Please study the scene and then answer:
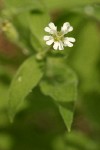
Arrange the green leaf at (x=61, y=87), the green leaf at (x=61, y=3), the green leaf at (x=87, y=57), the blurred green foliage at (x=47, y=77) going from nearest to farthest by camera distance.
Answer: the green leaf at (x=61, y=87)
the blurred green foliage at (x=47, y=77)
the green leaf at (x=61, y=3)
the green leaf at (x=87, y=57)

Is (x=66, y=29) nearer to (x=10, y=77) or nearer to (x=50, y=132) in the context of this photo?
(x=10, y=77)

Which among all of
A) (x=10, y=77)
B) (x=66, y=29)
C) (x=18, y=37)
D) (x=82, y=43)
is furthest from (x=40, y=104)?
(x=66, y=29)

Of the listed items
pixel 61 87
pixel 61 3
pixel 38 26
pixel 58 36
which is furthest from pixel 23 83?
pixel 61 3

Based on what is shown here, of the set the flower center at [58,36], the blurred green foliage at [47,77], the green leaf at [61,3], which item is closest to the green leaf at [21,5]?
the blurred green foliage at [47,77]

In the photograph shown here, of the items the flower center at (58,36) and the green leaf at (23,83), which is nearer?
the flower center at (58,36)

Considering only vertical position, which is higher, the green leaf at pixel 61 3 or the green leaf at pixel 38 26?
the green leaf at pixel 61 3

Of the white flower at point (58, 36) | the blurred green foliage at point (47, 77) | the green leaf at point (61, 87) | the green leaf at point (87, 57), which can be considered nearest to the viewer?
the white flower at point (58, 36)

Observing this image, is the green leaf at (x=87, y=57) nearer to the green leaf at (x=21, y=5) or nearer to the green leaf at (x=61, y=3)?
the green leaf at (x=61, y=3)

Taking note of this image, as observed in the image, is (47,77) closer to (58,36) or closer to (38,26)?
(38,26)
